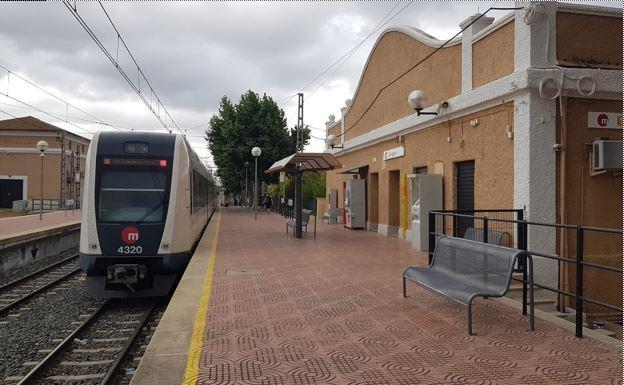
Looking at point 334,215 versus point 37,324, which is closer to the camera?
point 37,324

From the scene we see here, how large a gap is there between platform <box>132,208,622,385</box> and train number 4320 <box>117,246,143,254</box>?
113cm

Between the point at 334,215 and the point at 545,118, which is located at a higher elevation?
the point at 545,118

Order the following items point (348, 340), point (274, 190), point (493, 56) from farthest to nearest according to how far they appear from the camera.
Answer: point (274, 190), point (493, 56), point (348, 340)

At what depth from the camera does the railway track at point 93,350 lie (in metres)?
5.30

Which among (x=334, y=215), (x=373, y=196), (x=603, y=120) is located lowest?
(x=334, y=215)

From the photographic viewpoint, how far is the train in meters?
8.41

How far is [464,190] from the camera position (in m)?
11.9

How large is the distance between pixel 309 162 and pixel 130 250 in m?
8.27

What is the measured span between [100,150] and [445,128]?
7.77m

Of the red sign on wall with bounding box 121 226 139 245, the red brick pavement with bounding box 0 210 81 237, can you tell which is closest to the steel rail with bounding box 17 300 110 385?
the red sign on wall with bounding box 121 226 139 245

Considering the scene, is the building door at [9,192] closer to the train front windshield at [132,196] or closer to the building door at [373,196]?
the building door at [373,196]

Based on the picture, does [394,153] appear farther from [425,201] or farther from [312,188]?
[312,188]

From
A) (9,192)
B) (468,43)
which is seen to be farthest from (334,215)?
(9,192)

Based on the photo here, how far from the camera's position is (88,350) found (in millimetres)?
6281
